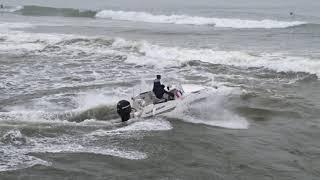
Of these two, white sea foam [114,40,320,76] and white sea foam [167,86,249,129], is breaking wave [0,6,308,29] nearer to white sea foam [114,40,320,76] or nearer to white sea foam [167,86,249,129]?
white sea foam [114,40,320,76]

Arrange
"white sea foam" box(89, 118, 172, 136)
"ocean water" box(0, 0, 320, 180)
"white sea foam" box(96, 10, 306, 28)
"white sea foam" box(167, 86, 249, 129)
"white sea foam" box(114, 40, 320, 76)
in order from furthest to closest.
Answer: "white sea foam" box(96, 10, 306, 28), "white sea foam" box(114, 40, 320, 76), "white sea foam" box(167, 86, 249, 129), "white sea foam" box(89, 118, 172, 136), "ocean water" box(0, 0, 320, 180)

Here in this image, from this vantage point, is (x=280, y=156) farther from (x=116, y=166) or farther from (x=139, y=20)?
(x=139, y=20)

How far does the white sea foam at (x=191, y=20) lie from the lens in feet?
161

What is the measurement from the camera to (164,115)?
15773 mm

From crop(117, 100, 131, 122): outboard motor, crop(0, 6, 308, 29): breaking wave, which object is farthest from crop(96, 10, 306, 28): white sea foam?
crop(117, 100, 131, 122): outboard motor

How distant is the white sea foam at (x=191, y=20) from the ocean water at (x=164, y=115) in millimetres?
10821

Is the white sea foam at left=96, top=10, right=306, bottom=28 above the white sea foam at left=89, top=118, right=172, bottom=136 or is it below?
above

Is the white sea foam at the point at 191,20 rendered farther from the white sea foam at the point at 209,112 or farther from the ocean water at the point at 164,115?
the white sea foam at the point at 209,112

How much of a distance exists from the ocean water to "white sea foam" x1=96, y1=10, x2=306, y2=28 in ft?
35.5

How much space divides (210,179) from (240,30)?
36.1m

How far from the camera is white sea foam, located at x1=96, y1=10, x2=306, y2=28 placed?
4903 centimetres

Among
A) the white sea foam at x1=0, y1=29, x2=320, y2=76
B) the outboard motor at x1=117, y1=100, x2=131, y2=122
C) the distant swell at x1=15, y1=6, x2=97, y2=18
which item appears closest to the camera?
the outboard motor at x1=117, y1=100, x2=131, y2=122

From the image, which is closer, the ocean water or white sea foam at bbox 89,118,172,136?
the ocean water

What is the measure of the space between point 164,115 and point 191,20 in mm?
41531
